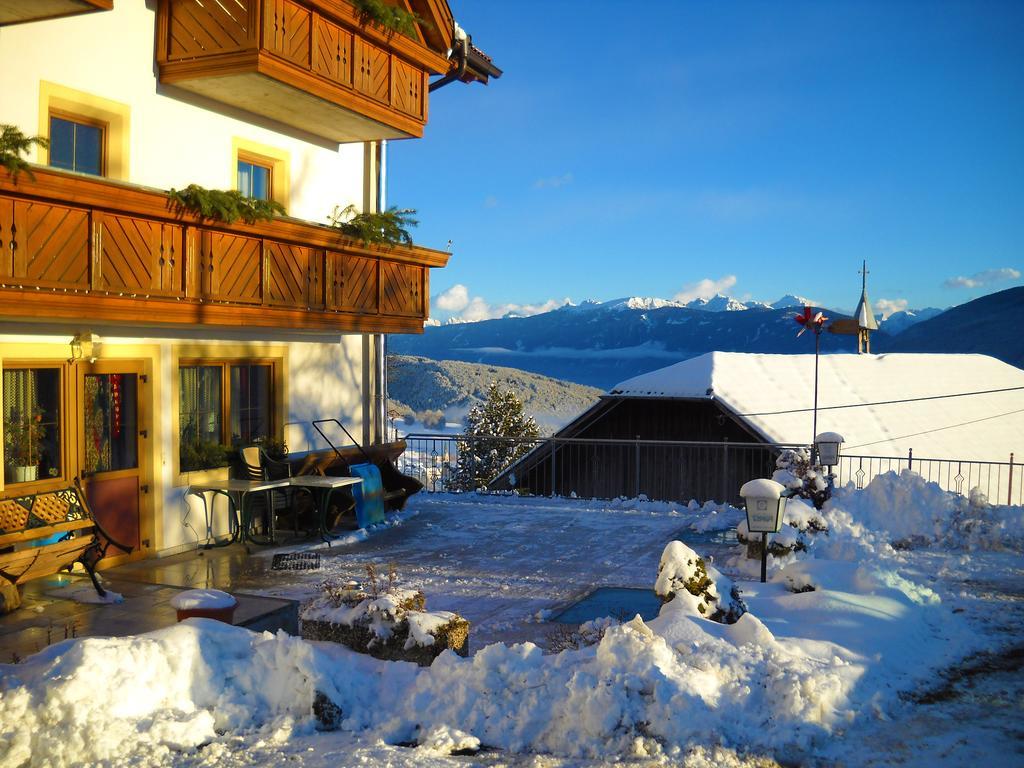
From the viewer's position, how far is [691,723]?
544cm

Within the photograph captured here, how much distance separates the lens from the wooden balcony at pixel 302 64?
10898 millimetres

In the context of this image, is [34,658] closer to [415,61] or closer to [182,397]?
[182,397]

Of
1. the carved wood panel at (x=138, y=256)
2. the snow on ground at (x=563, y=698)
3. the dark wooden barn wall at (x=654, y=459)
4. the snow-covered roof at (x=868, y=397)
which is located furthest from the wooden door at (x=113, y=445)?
the snow-covered roof at (x=868, y=397)

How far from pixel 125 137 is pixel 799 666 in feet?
30.0

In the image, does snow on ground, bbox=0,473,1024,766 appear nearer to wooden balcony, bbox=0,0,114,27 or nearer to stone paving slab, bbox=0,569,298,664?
stone paving slab, bbox=0,569,298,664

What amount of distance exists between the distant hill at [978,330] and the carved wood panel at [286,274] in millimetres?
107923

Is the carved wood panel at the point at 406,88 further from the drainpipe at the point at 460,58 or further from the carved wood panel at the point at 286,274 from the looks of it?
the carved wood panel at the point at 286,274

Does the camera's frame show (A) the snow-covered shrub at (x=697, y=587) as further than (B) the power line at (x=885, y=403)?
No

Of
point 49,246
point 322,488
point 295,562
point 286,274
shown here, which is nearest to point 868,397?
point 322,488

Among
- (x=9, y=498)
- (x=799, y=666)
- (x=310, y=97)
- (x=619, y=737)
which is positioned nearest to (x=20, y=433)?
(x=9, y=498)

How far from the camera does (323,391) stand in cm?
1447

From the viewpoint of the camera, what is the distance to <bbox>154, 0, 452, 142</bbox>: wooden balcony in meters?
10.9

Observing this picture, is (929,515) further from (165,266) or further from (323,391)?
(165,266)

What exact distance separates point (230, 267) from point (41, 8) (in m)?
3.26
